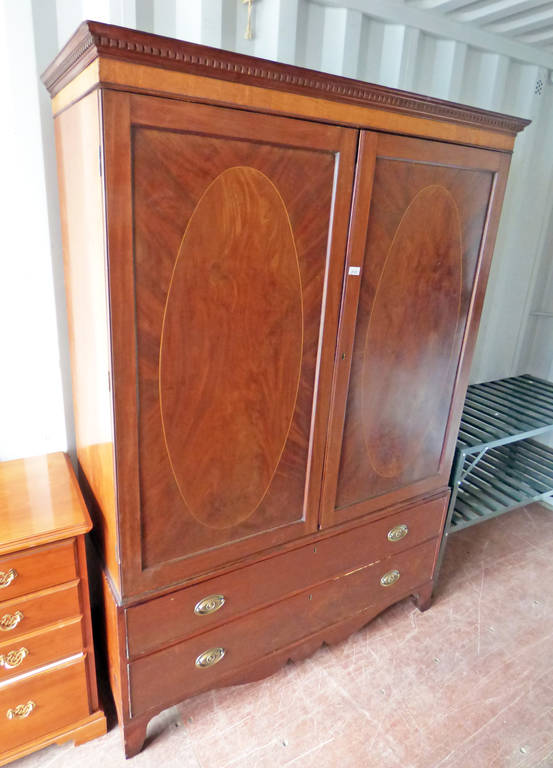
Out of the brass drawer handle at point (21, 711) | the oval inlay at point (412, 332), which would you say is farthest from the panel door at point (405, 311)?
the brass drawer handle at point (21, 711)

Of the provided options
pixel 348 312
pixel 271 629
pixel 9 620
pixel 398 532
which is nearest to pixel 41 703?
pixel 9 620

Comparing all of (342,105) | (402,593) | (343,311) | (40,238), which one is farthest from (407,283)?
(402,593)

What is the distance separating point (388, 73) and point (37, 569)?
1990 millimetres

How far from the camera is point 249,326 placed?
3.94 ft

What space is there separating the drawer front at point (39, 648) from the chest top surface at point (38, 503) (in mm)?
274

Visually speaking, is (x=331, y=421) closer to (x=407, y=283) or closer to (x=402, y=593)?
(x=407, y=283)

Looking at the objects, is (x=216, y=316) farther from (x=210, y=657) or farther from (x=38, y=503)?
(x=210, y=657)

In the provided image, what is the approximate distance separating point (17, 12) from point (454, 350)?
1513 millimetres

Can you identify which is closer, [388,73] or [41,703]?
[41,703]

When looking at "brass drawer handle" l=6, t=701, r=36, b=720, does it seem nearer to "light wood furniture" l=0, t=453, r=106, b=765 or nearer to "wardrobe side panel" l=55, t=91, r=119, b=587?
"light wood furniture" l=0, t=453, r=106, b=765

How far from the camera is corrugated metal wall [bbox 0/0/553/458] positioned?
52.1 inches

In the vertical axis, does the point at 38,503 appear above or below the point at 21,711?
above

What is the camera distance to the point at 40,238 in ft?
4.67

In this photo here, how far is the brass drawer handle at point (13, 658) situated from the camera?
4.18ft
